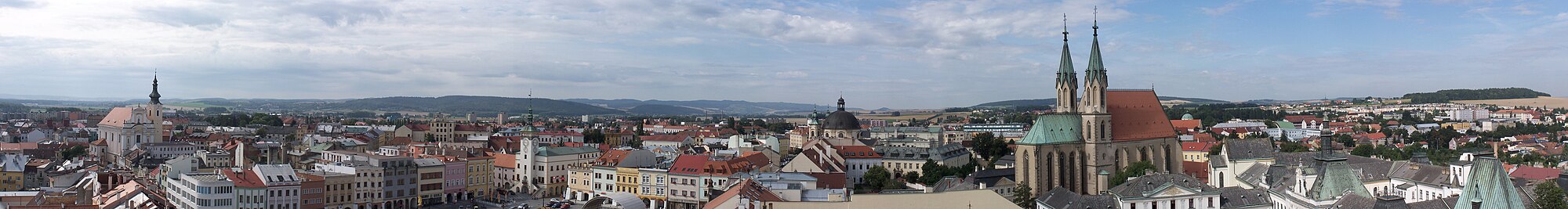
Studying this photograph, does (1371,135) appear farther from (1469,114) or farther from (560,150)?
(560,150)

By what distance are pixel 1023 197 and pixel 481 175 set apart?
3391cm

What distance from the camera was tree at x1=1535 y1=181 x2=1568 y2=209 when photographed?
40.6 metres

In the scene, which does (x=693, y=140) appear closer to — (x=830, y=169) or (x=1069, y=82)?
(x=830, y=169)

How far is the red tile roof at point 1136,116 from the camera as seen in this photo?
6256 centimetres

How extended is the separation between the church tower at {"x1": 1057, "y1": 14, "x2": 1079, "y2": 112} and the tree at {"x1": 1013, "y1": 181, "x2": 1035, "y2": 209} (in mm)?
6899

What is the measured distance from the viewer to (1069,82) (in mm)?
61844

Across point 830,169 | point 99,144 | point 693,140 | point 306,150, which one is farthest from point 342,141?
point 830,169

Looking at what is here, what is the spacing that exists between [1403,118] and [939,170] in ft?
392

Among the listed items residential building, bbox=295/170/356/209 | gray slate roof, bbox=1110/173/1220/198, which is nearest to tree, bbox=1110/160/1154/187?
gray slate roof, bbox=1110/173/1220/198

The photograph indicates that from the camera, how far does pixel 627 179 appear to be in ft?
227

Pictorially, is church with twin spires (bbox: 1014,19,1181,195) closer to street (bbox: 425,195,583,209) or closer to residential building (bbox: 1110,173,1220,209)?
residential building (bbox: 1110,173,1220,209)

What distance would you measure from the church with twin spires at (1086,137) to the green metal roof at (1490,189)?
71.1ft

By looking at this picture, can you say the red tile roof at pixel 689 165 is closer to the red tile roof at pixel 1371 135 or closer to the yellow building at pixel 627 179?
the yellow building at pixel 627 179

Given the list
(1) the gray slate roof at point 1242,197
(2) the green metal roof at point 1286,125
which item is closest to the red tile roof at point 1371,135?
(2) the green metal roof at point 1286,125
